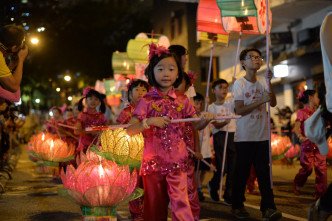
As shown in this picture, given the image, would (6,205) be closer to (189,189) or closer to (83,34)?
(189,189)

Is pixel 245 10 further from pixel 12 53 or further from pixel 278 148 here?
pixel 12 53

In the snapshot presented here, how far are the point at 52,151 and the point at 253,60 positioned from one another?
4419mm

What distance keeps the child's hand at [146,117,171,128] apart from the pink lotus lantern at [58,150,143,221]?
55cm

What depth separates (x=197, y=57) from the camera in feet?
104

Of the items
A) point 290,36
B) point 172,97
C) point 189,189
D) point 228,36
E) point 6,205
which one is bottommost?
point 6,205

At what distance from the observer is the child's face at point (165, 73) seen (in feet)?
14.2

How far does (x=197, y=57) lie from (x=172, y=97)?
2764cm

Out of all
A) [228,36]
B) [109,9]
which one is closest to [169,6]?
[109,9]

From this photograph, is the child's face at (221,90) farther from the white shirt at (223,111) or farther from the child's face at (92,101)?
the child's face at (92,101)

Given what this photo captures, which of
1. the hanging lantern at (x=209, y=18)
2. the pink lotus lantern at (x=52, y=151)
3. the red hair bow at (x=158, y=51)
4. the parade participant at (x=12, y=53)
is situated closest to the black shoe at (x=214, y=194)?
the pink lotus lantern at (x=52, y=151)

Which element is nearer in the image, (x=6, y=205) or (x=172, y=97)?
(x=172, y=97)

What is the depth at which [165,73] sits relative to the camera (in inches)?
170

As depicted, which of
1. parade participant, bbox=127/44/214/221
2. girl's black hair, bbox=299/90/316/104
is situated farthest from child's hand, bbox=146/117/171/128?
girl's black hair, bbox=299/90/316/104

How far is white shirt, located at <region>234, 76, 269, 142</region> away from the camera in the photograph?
18.9 ft
